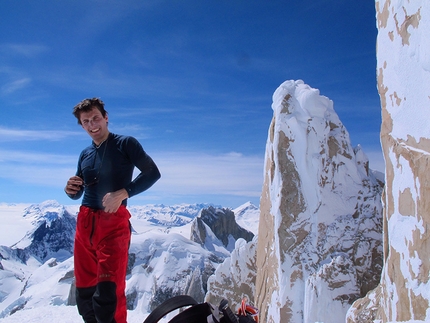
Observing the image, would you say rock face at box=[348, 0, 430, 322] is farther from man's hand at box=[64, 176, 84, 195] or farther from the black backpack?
man's hand at box=[64, 176, 84, 195]

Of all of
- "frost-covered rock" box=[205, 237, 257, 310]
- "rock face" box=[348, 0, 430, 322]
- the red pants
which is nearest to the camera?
"rock face" box=[348, 0, 430, 322]

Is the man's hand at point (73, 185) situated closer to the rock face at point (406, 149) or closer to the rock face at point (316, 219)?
the rock face at point (406, 149)

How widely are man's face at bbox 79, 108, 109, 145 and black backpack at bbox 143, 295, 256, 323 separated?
2.07m

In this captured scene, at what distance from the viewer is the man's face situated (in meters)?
3.34

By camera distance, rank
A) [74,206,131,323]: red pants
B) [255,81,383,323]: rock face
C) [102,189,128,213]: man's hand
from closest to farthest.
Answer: [74,206,131,323]: red pants, [102,189,128,213]: man's hand, [255,81,383,323]: rock face

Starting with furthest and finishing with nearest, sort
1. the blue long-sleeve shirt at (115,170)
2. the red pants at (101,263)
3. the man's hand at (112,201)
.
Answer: the blue long-sleeve shirt at (115,170), the man's hand at (112,201), the red pants at (101,263)

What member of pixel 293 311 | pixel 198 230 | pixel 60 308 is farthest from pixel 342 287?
pixel 198 230

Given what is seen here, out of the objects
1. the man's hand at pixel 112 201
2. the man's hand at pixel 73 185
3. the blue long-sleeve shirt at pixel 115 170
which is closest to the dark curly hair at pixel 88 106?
the blue long-sleeve shirt at pixel 115 170

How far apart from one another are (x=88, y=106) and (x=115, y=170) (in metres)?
0.74

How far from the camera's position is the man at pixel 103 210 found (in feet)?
9.44

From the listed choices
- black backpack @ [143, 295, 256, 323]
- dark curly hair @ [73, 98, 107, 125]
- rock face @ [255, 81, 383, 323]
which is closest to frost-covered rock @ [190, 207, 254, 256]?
rock face @ [255, 81, 383, 323]

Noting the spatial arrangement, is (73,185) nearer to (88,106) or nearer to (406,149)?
(88,106)

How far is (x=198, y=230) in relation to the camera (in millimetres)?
67250

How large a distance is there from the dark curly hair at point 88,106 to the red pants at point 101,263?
1002 millimetres
